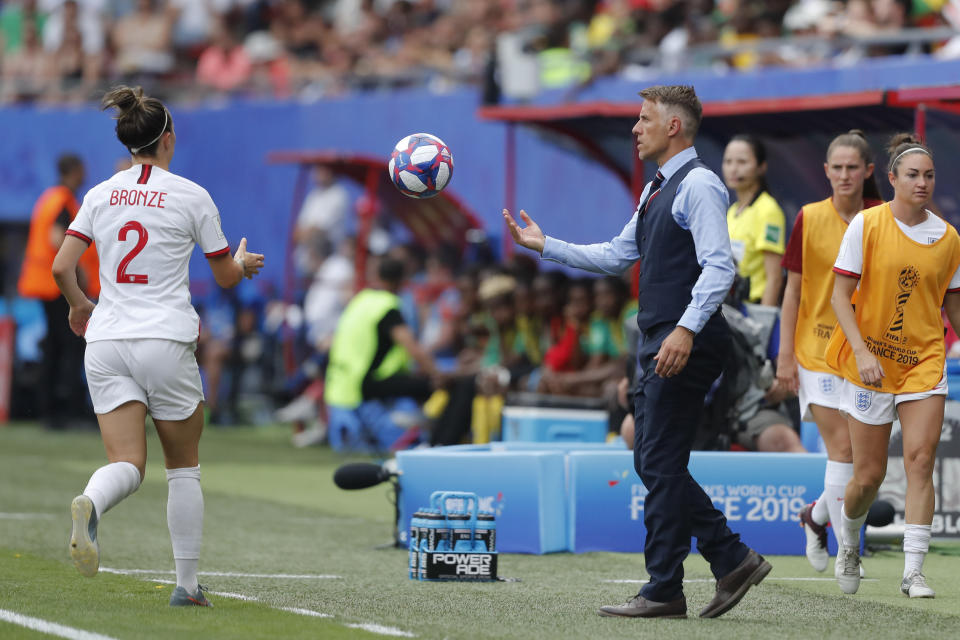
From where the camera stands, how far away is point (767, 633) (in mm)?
6180

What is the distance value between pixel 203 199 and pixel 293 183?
1554cm

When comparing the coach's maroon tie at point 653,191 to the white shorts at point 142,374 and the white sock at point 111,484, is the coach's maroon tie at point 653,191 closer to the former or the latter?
the white shorts at point 142,374

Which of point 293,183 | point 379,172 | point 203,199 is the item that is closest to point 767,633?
point 203,199

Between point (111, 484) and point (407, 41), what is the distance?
1522 centimetres

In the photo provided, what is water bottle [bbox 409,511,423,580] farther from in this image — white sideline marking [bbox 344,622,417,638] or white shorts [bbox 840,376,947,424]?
white shorts [bbox 840,376,947,424]

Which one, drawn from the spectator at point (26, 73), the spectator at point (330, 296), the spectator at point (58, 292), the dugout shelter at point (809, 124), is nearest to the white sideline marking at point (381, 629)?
the dugout shelter at point (809, 124)

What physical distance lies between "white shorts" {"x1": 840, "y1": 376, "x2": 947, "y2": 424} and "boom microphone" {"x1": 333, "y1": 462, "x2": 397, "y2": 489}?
2.81m

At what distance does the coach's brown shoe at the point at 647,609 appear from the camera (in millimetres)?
6535

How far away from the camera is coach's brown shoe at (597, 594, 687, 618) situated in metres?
6.54

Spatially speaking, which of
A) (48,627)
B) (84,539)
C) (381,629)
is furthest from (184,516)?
(381,629)

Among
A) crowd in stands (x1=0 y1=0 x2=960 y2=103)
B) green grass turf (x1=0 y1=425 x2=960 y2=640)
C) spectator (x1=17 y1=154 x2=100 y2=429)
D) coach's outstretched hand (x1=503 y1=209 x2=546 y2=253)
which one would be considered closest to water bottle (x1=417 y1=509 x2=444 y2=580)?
green grass turf (x1=0 y1=425 x2=960 y2=640)

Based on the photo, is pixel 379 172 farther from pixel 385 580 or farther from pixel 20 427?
pixel 385 580

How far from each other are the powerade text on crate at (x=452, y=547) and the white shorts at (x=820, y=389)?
1.68 meters

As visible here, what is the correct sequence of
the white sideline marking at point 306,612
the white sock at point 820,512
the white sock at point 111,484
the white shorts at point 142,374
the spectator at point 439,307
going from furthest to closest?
the spectator at point 439,307
the white sock at point 820,512
the white sideline marking at point 306,612
the white shorts at point 142,374
the white sock at point 111,484
